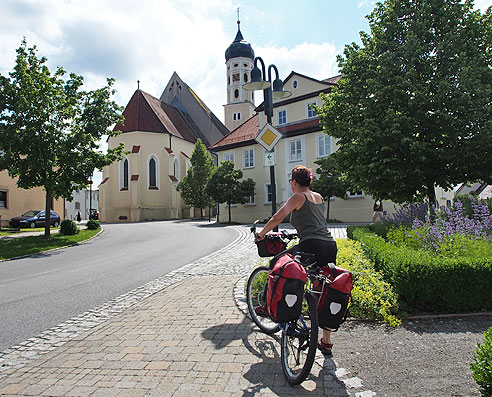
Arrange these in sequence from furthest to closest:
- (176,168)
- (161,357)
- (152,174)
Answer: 1. (176,168)
2. (152,174)
3. (161,357)

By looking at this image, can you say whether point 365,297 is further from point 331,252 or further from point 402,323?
point 331,252

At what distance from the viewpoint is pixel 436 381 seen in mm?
3160

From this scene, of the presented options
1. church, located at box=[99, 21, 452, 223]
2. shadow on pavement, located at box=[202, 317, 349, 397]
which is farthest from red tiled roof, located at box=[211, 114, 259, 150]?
shadow on pavement, located at box=[202, 317, 349, 397]

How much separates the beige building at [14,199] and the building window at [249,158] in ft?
63.4

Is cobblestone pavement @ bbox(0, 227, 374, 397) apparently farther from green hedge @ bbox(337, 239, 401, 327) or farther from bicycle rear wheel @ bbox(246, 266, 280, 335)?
green hedge @ bbox(337, 239, 401, 327)

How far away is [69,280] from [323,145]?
23.9 metres

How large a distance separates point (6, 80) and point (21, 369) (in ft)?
63.8

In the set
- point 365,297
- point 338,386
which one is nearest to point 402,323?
point 365,297

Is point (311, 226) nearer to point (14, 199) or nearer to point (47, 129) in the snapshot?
point (47, 129)

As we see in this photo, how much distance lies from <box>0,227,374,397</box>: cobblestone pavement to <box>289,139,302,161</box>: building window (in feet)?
84.2

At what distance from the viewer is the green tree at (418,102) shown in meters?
11.5

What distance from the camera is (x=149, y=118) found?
4753 centimetres

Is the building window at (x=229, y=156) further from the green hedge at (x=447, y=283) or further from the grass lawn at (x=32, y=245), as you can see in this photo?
Answer: the green hedge at (x=447, y=283)

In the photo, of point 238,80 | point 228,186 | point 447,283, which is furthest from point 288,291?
point 238,80
